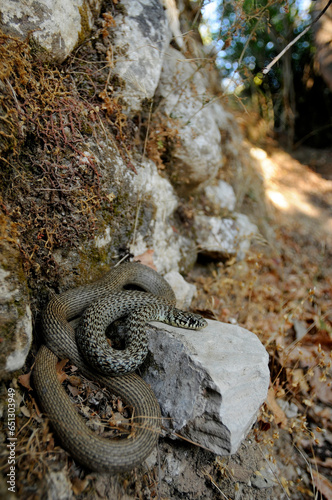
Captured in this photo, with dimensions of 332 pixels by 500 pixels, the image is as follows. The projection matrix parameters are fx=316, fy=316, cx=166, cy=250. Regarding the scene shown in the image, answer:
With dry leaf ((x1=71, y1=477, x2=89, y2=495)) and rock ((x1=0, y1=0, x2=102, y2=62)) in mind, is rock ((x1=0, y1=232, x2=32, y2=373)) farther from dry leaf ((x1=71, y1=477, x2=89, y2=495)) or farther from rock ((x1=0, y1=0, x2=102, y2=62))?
rock ((x1=0, y1=0, x2=102, y2=62))

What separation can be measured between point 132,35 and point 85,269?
12.4 ft

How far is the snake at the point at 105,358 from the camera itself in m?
2.85

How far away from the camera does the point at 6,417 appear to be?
9.34 feet

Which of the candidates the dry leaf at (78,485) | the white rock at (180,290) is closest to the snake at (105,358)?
the dry leaf at (78,485)

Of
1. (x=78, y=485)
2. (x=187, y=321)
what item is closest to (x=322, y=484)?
(x=187, y=321)

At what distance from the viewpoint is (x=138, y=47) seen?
4.95 meters

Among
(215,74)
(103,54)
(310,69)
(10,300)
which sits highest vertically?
(310,69)

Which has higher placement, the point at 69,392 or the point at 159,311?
the point at 159,311

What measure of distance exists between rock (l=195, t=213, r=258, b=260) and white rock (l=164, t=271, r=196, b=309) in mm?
1391

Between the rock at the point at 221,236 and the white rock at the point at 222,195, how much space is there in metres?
0.41

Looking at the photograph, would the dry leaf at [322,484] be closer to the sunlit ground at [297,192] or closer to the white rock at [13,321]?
the white rock at [13,321]

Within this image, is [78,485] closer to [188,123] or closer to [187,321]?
[187,321]

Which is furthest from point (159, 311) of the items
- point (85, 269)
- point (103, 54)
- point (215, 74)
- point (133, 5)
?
point (215, 74)

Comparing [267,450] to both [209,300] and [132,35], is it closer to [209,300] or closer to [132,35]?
[209,300]
